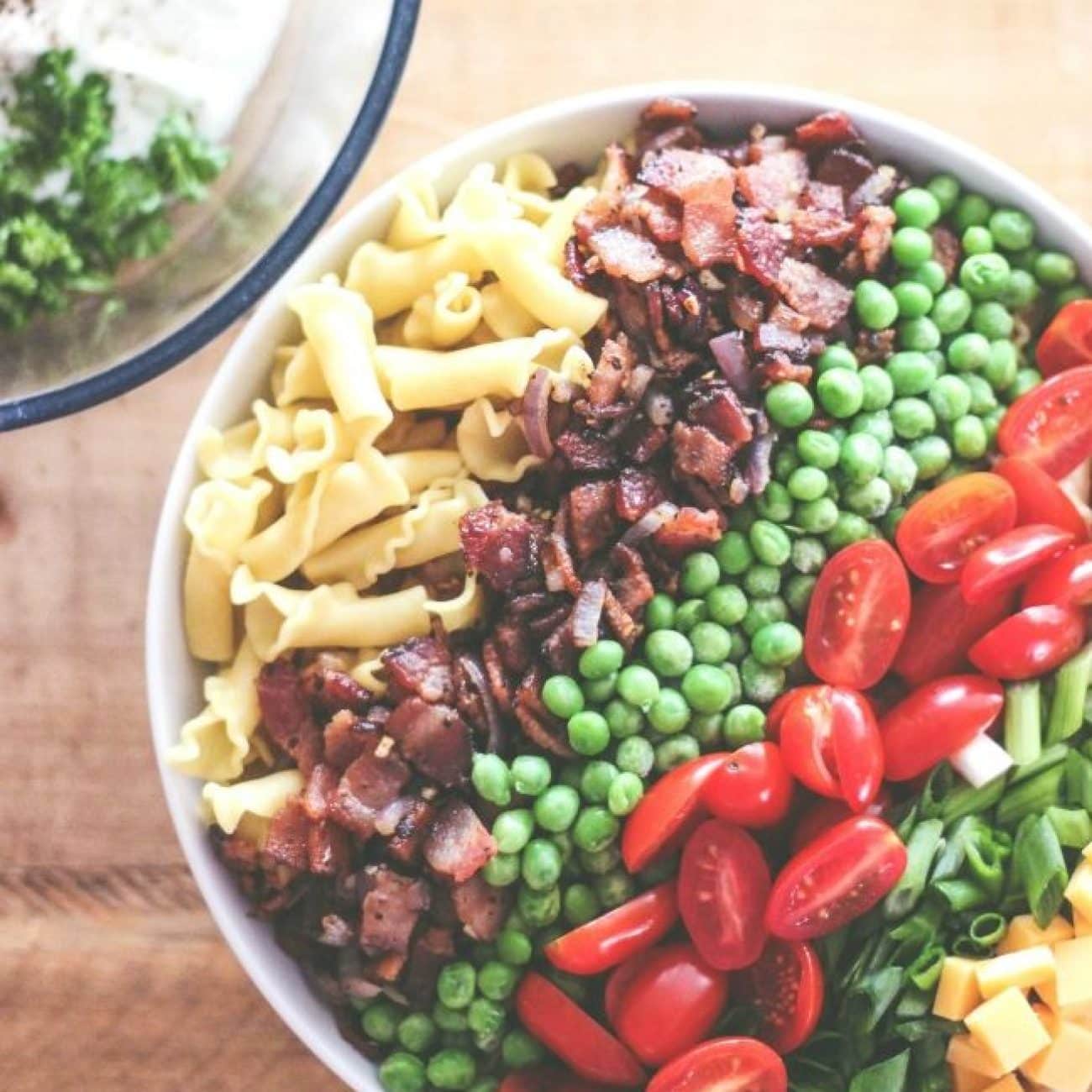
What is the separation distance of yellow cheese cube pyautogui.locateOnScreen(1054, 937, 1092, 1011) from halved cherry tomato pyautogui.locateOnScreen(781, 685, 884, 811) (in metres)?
0.38

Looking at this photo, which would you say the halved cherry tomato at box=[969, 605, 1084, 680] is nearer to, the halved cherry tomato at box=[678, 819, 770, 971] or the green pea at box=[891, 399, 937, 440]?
the green pea at box=[891, 399, 937, 440]

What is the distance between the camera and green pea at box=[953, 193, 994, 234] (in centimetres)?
289

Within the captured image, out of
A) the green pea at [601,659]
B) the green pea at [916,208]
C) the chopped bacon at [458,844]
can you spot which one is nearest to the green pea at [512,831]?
the chopped bacon at [458,844]

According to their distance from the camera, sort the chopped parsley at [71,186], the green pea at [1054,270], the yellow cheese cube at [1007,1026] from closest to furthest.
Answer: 1. the chopped parsley at [71,186]
2. the yellow cheese cube at [1007,1026]
3. the green pea at [1054,270]

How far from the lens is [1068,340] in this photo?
112 inches

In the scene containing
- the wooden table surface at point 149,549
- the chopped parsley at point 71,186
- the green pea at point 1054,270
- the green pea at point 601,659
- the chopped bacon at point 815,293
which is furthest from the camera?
the wooden table surface at point 149,549

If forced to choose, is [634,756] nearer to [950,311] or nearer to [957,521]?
[957,521]

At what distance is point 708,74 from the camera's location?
3211 mm

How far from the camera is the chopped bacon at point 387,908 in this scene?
2648mm

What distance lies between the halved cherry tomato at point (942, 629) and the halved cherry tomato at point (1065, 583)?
0.06 meters

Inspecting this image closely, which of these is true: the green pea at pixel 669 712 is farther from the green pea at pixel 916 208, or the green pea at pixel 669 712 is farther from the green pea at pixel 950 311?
the green pea at pixel 916 208

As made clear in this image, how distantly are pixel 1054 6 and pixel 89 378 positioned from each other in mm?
1971

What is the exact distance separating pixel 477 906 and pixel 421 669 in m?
0.39

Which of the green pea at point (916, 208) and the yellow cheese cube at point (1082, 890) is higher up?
the green pea at point (916, 208)
